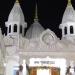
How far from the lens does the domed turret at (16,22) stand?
13.7 metres

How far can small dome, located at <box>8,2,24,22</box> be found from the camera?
1377cm

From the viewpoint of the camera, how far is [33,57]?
12.0m

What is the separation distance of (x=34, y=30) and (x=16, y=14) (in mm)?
1027

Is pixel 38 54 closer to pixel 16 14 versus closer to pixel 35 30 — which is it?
pixel 35 30

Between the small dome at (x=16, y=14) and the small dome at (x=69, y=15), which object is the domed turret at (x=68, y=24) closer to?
the small dome at (x=69, y=15)

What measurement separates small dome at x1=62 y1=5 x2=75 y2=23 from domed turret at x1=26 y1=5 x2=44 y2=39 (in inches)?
43.7

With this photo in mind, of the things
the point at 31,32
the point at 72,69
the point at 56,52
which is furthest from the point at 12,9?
the point at 72,69

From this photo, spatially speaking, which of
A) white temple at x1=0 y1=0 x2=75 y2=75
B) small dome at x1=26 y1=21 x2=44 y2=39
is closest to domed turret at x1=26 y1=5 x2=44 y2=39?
small dome at x1=26 y1=21 x2=44 y2=39

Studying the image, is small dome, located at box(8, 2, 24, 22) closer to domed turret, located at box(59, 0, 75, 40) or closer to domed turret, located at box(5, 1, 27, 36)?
domed turret, located at box(5, 1, 27, 36)

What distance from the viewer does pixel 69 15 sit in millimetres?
13578

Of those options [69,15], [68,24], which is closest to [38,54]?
[68,24]

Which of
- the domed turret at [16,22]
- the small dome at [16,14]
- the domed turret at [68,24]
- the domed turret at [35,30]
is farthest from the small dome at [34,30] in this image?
the domed turret at [68,24]

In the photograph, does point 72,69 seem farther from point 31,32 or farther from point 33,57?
point 31,32

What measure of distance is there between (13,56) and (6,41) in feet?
2.22
